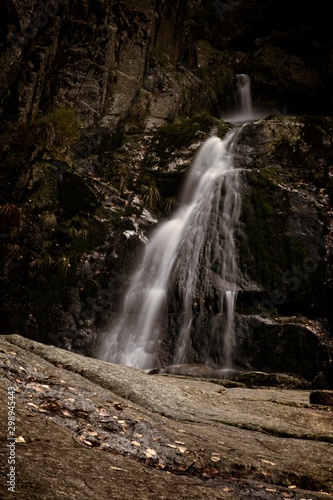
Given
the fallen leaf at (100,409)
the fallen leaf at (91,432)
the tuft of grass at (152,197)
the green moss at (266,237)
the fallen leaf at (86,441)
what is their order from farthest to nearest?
the tuft of grass at (152,197), the green moss at (266,237), the fallen leaf at (100,409), the fallen leaf at (91,432), the fallen leaf at (86,441)

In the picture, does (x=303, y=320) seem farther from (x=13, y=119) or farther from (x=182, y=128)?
(x=13, y=119)

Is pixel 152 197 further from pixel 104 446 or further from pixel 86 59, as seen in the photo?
pixel 104 446

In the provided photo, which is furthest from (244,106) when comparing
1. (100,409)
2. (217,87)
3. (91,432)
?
(91,432)

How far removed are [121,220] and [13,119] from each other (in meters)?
5.06

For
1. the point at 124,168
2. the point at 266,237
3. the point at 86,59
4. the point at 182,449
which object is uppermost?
the point at 86,59

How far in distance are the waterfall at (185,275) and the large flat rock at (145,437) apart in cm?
367

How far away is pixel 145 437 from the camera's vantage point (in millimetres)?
3318

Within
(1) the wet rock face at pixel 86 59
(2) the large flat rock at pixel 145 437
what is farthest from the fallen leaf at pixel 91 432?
(1) the wet rock face at pixel 86 59

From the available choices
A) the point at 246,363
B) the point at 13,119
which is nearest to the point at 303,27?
the point at 13,119

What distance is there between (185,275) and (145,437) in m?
6.72

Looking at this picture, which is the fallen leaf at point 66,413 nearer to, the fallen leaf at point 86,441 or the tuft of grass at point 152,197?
the fallen leaf at point 86,441

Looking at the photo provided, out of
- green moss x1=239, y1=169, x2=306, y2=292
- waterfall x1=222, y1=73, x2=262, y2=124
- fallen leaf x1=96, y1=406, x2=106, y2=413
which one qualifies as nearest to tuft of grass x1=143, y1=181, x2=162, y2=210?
green moss x1=239, y1=169, x2=306, y2=292

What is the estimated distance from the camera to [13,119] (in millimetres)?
13109

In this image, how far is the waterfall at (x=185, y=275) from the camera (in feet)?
30.3
